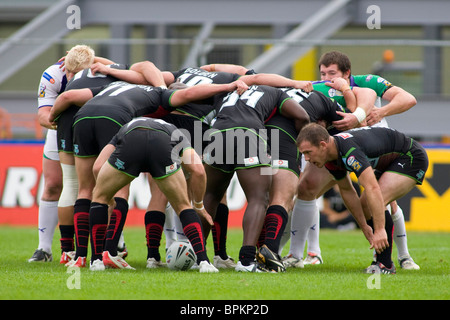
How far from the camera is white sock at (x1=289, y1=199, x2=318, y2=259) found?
25.6ft

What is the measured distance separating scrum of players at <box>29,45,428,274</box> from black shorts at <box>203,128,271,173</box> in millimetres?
10

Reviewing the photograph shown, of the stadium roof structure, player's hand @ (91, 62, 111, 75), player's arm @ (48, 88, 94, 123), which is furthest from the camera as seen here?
the stadium roof structure

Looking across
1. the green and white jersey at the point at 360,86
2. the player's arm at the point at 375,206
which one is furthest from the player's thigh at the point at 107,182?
the green and white jersey at the point at 360,86

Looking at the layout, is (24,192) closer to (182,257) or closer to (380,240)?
(182,257)

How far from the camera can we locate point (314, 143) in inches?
254

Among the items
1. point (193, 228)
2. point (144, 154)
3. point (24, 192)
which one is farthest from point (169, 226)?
point (24, 192)

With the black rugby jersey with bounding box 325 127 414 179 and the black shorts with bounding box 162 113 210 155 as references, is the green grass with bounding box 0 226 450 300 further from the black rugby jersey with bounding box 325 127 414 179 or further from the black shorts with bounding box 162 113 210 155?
the black shorts with bounding box 162 113 210 155

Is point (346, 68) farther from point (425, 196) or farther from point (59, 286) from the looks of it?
point (425, 196)

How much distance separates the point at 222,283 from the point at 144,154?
1.36 meters

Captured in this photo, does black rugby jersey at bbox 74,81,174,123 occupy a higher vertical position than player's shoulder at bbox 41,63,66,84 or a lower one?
lower

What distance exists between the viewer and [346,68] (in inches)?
315

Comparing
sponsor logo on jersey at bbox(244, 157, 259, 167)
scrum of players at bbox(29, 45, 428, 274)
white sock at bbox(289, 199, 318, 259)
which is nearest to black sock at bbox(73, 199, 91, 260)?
scrum of players at bbox(29, 45, 428, 274)

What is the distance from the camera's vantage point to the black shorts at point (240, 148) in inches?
265

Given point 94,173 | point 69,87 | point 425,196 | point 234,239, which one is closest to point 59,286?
point 94,173
